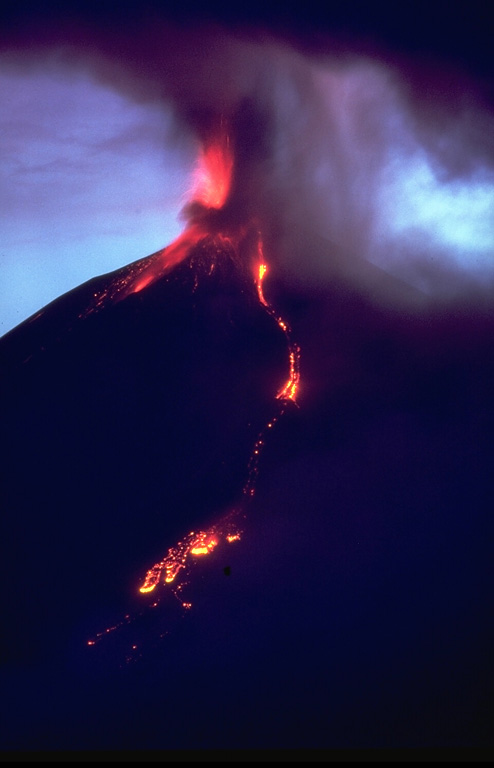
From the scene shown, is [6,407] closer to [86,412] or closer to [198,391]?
[86,412]

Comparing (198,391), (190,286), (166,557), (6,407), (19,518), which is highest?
(190,286)

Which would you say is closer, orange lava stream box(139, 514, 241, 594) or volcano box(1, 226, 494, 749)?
volcano box(1, 226, 494, 749)

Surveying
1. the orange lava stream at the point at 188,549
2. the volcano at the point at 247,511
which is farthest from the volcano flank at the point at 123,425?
the orange lava stream at the point at 188,549

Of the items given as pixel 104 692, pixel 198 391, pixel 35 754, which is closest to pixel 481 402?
pixel 198 391

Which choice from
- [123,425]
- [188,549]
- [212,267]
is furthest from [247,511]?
[212,267]

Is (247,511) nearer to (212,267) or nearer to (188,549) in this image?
(188,549)

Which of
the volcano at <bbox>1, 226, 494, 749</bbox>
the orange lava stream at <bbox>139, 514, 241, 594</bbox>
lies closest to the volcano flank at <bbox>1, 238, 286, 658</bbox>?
the volcano at <bbox>1, 226, 494, 749</bbox>

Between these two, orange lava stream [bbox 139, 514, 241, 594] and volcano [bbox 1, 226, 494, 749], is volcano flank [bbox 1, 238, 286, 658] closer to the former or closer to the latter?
volcano [bbox 1, 226, 494, 749]

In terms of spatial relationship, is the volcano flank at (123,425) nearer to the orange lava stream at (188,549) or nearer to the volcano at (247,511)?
the volcano at (247,511)
